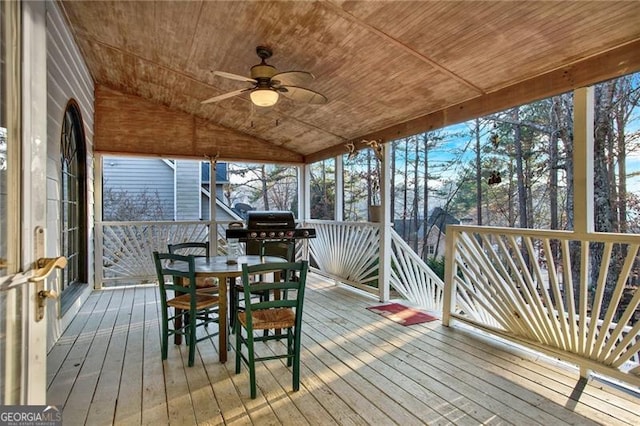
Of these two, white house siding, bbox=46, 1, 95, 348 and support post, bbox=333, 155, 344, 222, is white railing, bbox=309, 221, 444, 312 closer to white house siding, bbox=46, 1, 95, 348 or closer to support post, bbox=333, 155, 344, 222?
support post, bbox=333, 155, 344, 222

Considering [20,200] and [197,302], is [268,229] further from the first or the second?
[20,200]

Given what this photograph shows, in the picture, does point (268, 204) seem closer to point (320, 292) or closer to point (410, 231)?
point (410, 231)

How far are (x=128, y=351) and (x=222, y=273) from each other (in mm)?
1199

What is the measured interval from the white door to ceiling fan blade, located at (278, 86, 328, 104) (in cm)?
211

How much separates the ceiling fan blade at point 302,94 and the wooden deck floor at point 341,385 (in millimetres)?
2262

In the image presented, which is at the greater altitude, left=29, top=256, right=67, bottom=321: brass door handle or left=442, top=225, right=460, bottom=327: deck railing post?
left=29, top=256, right=67, bottom=321: brass door handle

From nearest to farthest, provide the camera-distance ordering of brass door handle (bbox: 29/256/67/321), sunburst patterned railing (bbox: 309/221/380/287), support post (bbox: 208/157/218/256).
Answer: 1. brass door handle (bbox: 29/256/67/321)
2. sunburst patterned railing (bbox: 309/221/380/287)
3. support post (bbox: 208/157/218/256)

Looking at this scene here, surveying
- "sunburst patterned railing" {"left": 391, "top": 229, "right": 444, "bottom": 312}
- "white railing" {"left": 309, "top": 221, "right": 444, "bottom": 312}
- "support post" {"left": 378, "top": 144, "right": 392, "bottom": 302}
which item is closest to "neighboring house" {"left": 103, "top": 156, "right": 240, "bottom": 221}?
"white railing" {"left": 309, "top": 221, "right": 444, "bottom": 312}

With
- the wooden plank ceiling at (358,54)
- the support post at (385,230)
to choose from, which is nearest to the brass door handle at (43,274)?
the wooden plank ceiling at (358,54)

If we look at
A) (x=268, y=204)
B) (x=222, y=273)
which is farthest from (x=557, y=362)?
(x=268, y=204)

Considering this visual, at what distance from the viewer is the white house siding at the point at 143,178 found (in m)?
8.35

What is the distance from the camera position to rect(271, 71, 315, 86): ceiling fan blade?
282cm

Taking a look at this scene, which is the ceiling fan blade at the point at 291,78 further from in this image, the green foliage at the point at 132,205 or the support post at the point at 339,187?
the green foliage at the point at 132,205

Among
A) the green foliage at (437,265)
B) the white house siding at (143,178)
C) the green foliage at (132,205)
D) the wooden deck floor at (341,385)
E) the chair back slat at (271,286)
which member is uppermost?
the white house siding at (143,178)
